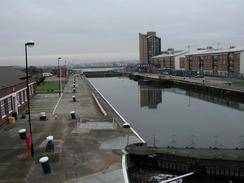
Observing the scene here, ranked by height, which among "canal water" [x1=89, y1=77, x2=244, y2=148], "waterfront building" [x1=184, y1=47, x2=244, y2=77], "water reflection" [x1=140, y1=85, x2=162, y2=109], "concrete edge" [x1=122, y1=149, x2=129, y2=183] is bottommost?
"canal water" [x1=89, y1=77, x2=244, y2=148]

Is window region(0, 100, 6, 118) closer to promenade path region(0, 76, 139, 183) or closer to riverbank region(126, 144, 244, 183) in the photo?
promenade path region(0, 76, 139, 183)

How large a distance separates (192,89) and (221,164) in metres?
58.7

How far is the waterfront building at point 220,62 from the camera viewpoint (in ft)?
292

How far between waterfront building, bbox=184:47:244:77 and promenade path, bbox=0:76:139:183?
229 feet

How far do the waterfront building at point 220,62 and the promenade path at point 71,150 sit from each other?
2752 inches

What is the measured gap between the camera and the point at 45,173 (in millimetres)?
14617

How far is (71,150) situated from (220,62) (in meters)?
89.3

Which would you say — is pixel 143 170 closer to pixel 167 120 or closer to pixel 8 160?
pixel 8 160

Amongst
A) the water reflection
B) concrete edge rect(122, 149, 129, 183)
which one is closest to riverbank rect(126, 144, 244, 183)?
concrete edge rect(122, 149, 129, 183)

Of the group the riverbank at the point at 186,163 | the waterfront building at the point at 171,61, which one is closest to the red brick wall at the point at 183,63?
the waterfront building at the point at 171,61

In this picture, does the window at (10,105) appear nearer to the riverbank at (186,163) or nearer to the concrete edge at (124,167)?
the riverbank at (186,163)

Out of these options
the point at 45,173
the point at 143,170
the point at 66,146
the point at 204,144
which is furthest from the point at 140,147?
the point at 204,144

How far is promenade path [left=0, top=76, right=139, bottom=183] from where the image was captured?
14.4 m

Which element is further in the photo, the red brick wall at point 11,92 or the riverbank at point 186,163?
the red brick wall at point 11,92
